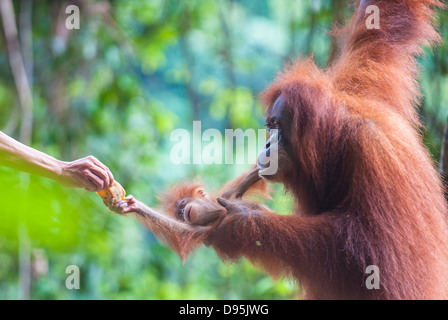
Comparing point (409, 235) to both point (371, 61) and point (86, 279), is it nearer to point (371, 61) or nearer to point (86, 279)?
point (371, 61)

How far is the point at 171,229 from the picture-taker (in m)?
1.84

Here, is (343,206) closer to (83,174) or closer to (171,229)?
(171,229)

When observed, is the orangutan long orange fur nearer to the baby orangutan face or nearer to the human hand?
the baby orangutan face

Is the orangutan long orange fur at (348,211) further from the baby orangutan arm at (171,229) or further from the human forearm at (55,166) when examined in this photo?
the human forearm at (55,166)

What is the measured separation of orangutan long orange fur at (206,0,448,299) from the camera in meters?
1.62

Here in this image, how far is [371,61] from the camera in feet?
6.82

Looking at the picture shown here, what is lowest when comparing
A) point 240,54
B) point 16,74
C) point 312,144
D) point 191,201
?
point 191,201

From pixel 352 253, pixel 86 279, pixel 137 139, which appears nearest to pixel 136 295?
pixel 86 279

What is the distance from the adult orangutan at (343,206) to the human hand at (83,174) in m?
0.48

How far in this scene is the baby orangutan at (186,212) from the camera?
179cm

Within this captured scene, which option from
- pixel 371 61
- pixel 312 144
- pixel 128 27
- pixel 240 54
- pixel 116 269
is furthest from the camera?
pixel 240 54

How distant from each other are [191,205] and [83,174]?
19.7 inches

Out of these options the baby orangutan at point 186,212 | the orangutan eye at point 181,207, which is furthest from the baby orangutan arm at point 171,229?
the orangutan eye at point 181,207
